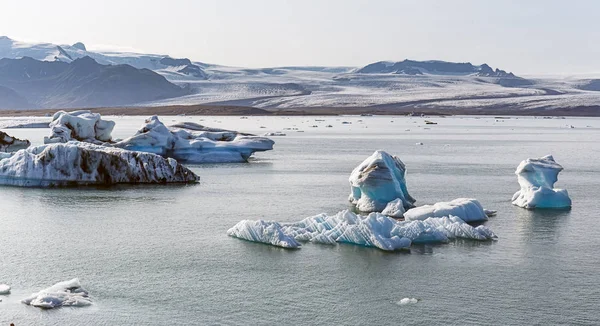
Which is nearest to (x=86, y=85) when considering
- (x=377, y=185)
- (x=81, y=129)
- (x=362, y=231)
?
(x=81, y=129)


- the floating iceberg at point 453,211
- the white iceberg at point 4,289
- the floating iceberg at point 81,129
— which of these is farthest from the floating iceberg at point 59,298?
the floating iceberg at point 81,129

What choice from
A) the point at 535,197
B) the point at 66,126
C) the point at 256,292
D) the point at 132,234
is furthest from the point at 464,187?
the point at 66,126

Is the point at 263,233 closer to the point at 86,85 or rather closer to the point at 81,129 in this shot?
the point at 81,129

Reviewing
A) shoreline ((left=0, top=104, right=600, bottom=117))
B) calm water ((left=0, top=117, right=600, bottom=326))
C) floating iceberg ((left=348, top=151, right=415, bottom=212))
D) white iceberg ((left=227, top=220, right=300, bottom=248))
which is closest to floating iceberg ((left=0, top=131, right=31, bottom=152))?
calm water ((left=0, top=117, right=600, bottom=326))

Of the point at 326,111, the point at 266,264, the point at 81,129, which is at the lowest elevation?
the point at 326,111

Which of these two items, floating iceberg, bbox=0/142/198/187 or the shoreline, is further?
the shoreline

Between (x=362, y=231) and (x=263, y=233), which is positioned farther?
(x=263, y=233)

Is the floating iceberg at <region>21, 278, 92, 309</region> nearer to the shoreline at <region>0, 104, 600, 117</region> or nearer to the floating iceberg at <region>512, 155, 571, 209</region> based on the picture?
the floating iceberg at <region>512, 155, 571, 209</region>
